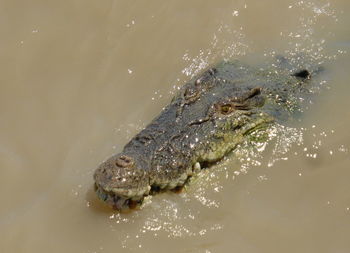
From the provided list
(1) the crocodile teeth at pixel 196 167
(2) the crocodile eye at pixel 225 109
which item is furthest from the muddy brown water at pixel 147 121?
(2) the crocodile eye at pixel 225 109

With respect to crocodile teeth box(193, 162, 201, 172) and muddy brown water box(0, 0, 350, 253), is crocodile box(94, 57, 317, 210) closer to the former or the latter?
crocodile teeth box(193, 162, 201, 172)

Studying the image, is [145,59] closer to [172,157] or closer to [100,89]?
[100,89]

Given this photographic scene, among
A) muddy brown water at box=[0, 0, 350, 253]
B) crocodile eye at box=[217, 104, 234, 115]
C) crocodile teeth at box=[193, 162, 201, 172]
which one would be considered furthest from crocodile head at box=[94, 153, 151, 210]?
crocodile eye at box=[217, 104, 234, 115]

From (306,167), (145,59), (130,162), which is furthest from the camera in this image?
(145,59)

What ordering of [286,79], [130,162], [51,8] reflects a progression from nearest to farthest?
[130,162] < [286,79] < [51,8]

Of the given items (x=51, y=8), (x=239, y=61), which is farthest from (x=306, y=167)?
(x=51, y=8)

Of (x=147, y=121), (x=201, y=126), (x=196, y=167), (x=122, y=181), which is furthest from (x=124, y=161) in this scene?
(x=147, y=121)

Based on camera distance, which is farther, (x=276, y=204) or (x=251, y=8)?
(x=251, y=8)

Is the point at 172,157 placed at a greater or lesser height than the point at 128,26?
lesser
